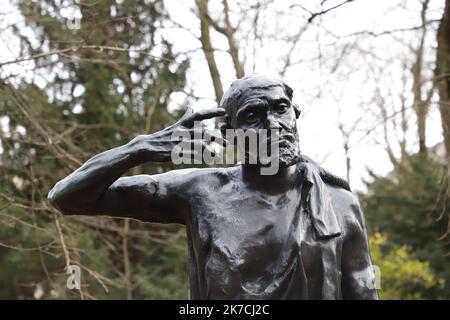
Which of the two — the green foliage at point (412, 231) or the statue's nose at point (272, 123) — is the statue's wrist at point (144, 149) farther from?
the green foliage at point (412, 231)

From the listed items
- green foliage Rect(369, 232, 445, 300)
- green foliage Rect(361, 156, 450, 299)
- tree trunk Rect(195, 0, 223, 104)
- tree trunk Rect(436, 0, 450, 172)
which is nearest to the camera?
tree trunk Rect(436, 0, 450, 172)

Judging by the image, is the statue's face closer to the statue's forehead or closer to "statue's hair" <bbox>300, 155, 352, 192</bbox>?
the statue's forehead

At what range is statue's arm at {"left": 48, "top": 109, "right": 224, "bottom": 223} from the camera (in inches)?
134

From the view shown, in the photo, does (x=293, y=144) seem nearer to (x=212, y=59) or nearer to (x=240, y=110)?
(x=240, y=110)

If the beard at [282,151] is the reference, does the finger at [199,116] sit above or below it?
above

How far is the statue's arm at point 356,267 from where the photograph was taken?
359 cm

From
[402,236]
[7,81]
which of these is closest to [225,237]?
[7,81]

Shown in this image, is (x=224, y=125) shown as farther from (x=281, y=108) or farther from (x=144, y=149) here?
(x=144, y=149)

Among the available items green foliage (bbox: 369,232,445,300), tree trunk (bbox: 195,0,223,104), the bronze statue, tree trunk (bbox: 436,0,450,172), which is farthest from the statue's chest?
green foliage (bbox: 369,232,445,300)

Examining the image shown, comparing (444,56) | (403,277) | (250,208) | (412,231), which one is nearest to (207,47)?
(444,56)

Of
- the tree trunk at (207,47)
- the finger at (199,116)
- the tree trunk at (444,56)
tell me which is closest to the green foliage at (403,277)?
the tree trunk at (444,56)

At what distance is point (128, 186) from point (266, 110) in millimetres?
691

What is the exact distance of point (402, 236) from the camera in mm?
15781
